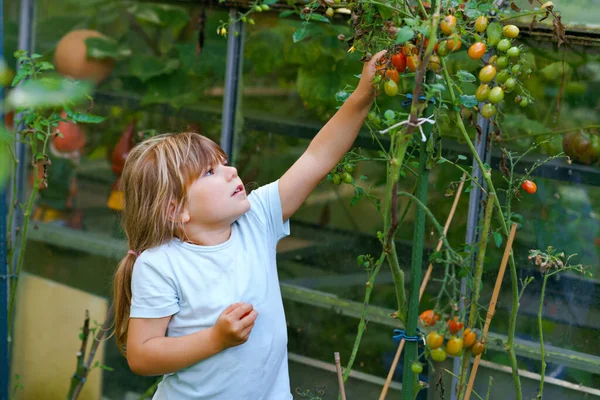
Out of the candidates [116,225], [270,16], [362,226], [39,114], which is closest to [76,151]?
[116,225]

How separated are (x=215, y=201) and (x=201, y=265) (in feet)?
0.42

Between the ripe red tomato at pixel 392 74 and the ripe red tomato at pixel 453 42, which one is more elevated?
the ripe red tomato at pixel 453 42

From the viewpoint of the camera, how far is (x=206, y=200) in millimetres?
1454

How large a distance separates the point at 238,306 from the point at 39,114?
1.08m

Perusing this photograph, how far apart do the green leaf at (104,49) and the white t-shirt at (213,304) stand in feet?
4.50

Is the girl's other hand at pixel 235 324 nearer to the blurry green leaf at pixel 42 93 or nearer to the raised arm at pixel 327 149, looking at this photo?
the raised arm at pixel 327 149

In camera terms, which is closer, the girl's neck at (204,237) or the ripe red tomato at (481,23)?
the ripe red tomato at (481,23)

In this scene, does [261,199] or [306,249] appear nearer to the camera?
[261,199]

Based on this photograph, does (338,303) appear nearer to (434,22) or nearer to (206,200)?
(206,200)

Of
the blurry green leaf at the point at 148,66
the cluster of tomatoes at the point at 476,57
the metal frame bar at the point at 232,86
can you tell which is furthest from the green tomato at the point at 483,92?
the blurry green leaf at the point at 148,66

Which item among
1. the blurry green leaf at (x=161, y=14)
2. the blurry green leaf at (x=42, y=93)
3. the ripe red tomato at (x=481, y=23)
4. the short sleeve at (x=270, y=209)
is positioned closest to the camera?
the blurry green leaf at (x=42, y=93)

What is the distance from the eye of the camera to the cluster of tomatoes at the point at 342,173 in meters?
1.46

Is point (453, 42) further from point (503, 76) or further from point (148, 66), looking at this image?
point (148, 66)

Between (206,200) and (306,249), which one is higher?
(206,200)
